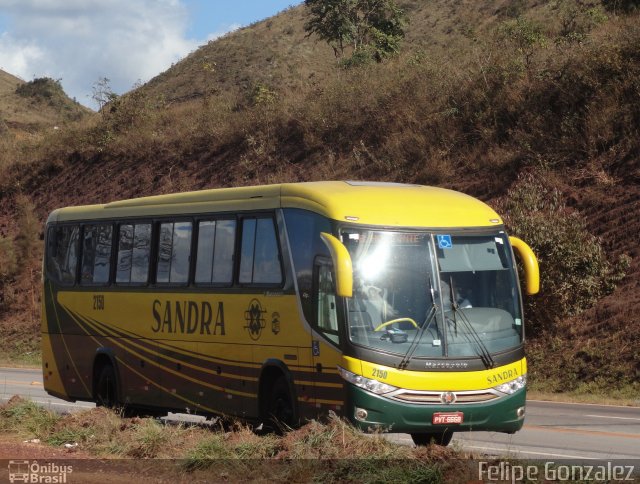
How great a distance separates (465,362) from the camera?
43.0ft

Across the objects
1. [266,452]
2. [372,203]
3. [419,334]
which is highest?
[372,203]

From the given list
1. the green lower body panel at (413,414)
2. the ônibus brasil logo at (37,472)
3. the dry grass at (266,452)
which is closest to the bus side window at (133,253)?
the dry grass at (266,452)

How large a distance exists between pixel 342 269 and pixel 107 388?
8.09 meters

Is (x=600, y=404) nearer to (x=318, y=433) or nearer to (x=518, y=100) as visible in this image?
(x=318, y=433)

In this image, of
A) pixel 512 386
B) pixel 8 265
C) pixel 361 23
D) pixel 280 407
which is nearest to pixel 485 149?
pixel 8 265

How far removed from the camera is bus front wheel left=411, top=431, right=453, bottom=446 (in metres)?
13.7

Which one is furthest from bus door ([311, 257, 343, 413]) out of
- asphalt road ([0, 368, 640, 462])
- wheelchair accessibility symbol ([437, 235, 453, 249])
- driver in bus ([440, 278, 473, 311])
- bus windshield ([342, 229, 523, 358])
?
asphalt road ([0, 368, 640, 462])

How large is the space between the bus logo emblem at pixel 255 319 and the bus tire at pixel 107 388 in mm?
4491

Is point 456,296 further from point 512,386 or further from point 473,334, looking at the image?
point 512,386

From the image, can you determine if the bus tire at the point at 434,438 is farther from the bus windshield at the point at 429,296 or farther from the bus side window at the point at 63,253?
the bus side window at the point at 63,253

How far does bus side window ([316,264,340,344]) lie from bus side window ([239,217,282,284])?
1.13 metres

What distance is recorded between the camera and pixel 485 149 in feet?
124

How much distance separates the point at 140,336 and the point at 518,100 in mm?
23624

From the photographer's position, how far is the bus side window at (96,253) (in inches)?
Answer: 762
